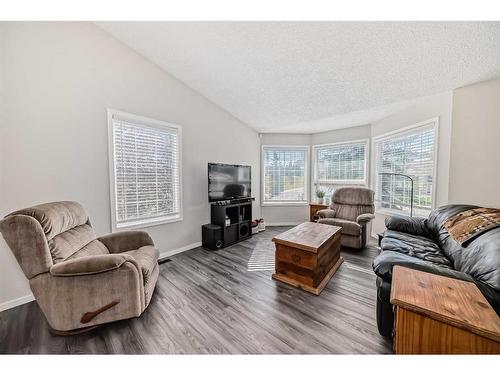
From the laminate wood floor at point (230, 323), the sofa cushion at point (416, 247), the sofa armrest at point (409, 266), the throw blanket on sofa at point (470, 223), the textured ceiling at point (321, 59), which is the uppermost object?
the textured ceiling at point (321, 59)

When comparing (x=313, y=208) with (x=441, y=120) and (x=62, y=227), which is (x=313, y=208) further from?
(x=62, y=227)

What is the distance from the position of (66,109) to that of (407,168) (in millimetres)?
4793

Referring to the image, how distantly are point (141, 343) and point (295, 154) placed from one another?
4.50 meters

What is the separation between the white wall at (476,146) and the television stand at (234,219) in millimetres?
3004

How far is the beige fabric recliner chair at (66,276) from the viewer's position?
1.36 metres

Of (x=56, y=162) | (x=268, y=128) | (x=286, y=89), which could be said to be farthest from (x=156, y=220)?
(x=268, y=128)

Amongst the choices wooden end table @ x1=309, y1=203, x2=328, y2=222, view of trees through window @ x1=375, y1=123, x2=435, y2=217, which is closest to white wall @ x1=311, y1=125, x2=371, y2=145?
view of trees through window @ x1=375, y1=123, x2=435, y2=217

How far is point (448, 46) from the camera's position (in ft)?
5.55

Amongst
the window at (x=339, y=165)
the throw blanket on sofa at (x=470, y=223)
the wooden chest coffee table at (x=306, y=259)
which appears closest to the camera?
the throw blanket on sofa at (x=470, y=223)

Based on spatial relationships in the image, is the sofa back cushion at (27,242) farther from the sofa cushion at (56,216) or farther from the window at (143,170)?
the window at (143,170)

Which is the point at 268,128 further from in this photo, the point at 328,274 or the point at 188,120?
the point at 328,274

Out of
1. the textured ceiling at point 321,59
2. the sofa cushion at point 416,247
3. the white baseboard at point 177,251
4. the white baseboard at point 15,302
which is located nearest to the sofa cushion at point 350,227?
the sofa cushion at point 416,247

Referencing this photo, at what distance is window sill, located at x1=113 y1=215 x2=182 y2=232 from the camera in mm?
2479

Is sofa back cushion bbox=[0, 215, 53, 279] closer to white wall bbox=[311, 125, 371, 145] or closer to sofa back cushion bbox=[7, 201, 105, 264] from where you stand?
sofa back cushion bbox=[7, 201, 105, 264]
